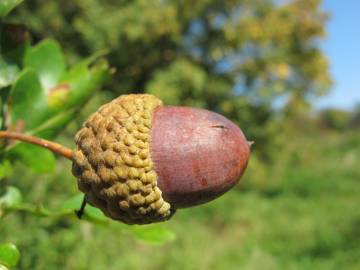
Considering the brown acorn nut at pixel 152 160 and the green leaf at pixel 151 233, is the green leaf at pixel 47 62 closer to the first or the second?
the green leaf at pixel 151 233

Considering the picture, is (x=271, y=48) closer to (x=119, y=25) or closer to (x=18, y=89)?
(x=119, y=25)

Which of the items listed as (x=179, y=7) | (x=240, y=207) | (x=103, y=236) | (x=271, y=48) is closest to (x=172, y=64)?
(x=179, y=7)

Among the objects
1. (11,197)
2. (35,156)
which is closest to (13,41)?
(35,156)

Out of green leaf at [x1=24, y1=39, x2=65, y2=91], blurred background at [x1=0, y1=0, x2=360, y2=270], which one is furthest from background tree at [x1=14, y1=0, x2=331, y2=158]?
green leaf at [x1=24, y1=39, x2=65, y2=91]

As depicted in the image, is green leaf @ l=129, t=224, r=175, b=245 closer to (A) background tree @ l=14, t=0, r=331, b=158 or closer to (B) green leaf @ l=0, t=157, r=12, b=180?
(B) green leaf @ l=0, t=157, r=12, b=180

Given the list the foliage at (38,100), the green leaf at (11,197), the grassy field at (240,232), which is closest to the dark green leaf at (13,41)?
the foliage at (38,100)

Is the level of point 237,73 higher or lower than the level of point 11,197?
higher

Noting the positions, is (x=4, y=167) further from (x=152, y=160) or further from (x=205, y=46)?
(x=205, y=46)
